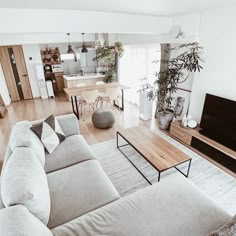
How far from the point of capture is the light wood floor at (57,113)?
3.64 m

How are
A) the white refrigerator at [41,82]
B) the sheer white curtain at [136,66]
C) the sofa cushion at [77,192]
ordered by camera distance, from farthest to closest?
the white refrigerator at [41,82], the sheer white curtain at [136,66], the sofa cushion at [77,192]

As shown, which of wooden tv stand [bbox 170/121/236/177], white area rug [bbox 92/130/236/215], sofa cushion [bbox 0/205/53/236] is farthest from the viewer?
wooden tv stand [bbox 170/121/236/177]

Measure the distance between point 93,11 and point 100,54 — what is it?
377 cm

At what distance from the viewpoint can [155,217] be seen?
1.36m

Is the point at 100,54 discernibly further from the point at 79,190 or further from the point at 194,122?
the point at 79,190

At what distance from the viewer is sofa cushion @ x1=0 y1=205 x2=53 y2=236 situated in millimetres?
950

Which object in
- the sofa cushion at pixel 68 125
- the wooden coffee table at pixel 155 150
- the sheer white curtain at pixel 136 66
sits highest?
the sheer white curtain at pixel 136 66

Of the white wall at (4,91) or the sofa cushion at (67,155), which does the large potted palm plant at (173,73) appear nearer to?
the sofa cushion at (67,155)

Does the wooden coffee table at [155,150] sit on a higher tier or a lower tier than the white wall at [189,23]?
lower

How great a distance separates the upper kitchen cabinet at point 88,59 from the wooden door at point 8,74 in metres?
2.80

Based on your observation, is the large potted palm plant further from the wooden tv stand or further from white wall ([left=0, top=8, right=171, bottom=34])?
white wall ([left=0, top=8, right=171, bottom=34])

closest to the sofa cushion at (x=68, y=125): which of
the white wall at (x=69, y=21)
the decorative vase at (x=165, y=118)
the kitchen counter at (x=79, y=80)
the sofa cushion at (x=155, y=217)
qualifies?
the white wall at (x=69, y=21)

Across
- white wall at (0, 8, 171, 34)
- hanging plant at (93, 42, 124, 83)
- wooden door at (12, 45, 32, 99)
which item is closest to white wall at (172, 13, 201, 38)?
white wall at (0, 8, 171, 34)

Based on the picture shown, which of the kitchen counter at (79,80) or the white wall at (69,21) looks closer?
the white wall at (69,21)
